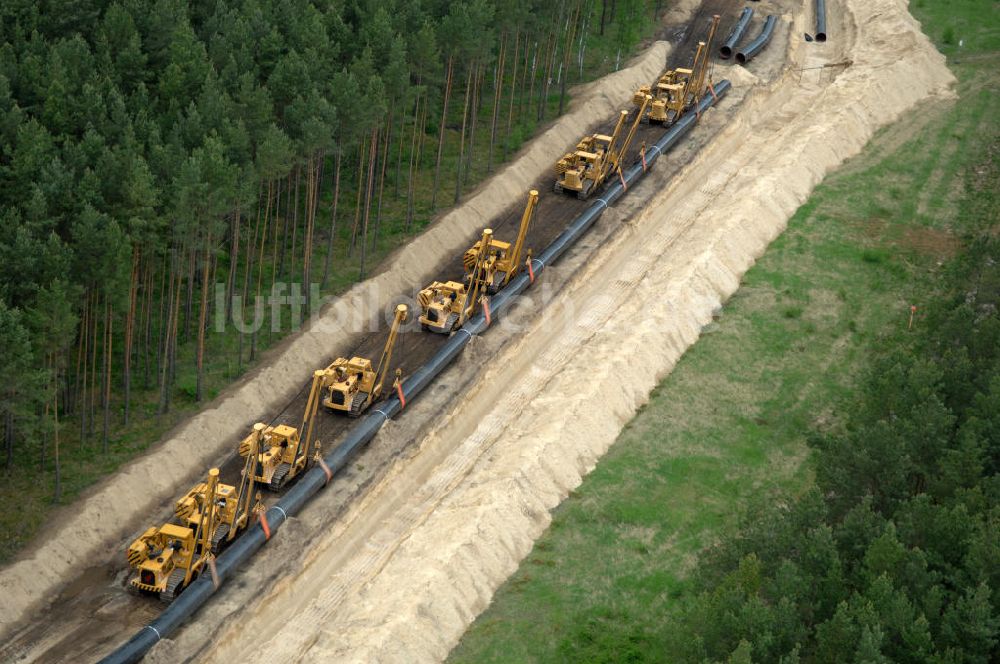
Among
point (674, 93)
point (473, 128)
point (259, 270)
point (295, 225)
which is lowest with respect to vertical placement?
point (259, 270)

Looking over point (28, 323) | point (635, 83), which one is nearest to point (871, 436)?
point (28, 323)

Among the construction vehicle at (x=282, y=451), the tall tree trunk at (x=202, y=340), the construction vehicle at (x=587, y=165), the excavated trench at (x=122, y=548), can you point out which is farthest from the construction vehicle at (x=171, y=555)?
the construction vehicle at (x=587, y=165)

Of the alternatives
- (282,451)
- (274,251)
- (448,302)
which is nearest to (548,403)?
(448,302)

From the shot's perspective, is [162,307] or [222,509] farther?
[162,307]

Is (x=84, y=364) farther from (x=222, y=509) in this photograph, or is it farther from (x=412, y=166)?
(x=412, y=166)

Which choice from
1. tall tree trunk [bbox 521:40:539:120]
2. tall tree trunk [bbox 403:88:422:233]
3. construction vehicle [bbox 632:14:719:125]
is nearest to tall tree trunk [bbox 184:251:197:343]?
tall tree trunk [bbox 403:88:422:233]

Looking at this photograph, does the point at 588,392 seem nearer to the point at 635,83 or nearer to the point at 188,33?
the point at 188,33

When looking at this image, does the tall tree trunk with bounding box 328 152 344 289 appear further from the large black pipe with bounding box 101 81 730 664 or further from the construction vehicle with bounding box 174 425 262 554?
the construction vehicle with bounding box 174 425 262 554
